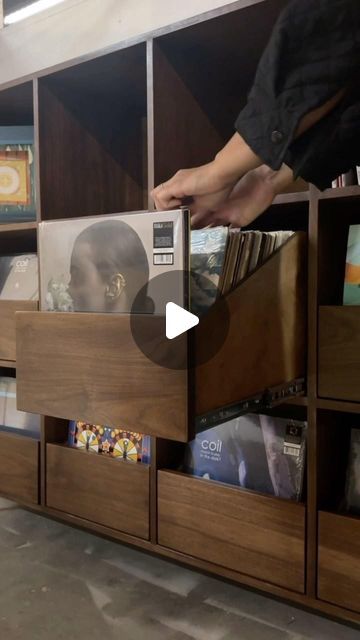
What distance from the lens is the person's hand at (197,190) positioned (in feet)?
2.99

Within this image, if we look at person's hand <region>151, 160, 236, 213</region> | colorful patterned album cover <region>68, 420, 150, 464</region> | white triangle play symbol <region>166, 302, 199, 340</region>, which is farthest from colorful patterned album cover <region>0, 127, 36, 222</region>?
white triangle play symbol <region>166, 302, 199, 340</region>

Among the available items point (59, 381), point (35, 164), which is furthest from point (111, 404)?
point (35, 164)

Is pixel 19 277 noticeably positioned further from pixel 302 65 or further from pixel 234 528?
pixel 302 65

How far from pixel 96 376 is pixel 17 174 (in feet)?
3.37

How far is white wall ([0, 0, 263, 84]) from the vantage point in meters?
1.65

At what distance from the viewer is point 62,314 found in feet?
2.98

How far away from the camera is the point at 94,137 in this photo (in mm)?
1688

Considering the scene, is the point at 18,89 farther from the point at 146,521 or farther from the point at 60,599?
the point at 60,599

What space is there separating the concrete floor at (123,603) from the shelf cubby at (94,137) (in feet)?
3.02

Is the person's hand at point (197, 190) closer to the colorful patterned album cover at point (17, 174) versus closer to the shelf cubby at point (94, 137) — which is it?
the shelf cubby at point (94, 137)

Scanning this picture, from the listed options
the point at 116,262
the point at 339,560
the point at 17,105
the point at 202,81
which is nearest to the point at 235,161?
the point at 116,262

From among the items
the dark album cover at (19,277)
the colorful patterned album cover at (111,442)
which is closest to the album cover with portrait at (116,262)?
the colorful patterned album cover at (111,442)

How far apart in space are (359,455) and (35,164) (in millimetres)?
1125

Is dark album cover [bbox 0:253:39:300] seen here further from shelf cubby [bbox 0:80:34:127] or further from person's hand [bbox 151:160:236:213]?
person's hand [bbox 151:160:236:213]
